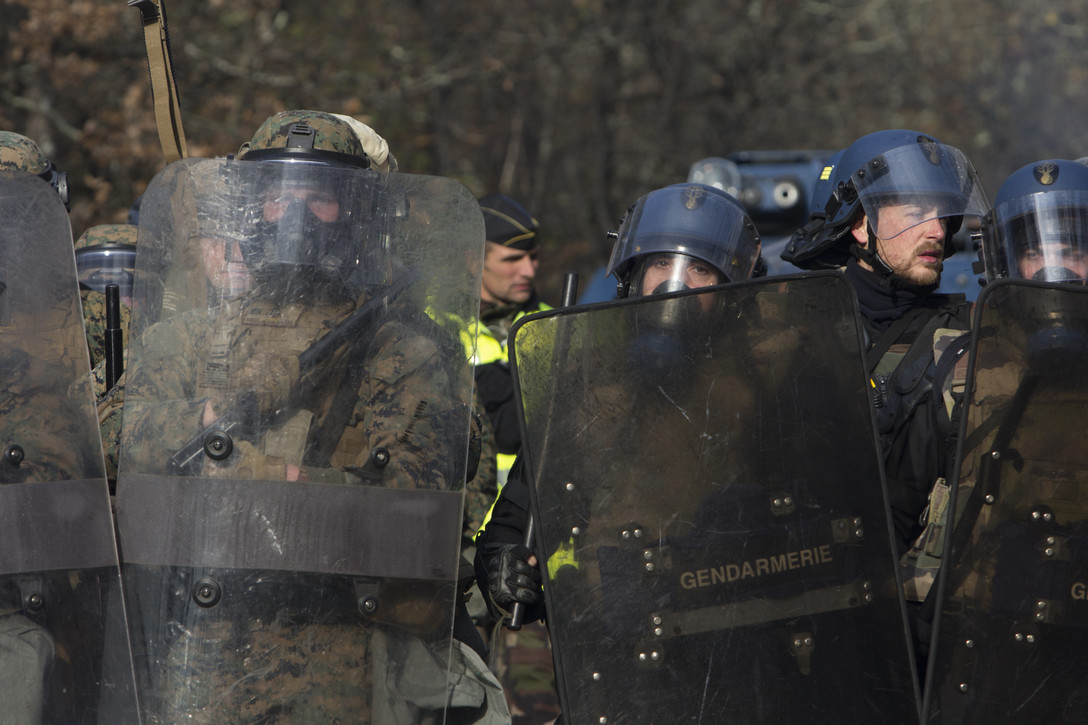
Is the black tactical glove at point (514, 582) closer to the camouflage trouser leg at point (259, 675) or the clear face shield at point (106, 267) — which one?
the camouflage trouser leg at point (259, 675)

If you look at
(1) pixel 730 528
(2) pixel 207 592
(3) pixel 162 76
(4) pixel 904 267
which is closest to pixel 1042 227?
(4) pixel 904 267

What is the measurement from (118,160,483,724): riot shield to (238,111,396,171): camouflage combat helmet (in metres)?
0.19

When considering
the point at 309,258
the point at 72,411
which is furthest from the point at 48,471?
the point at 309,258

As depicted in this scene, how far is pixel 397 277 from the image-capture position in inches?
98.7

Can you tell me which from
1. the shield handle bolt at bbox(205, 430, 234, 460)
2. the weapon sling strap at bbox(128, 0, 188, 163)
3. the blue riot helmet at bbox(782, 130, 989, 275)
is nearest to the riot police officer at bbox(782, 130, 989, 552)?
the blue riot helmet at bbox(782, 130, 989, 275)

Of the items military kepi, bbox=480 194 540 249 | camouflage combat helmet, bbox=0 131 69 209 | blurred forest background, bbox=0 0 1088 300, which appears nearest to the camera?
camouflage combat helmet, bbox=0 131 69 209

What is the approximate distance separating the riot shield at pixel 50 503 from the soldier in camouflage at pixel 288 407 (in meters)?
0.08

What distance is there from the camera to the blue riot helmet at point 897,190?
3146mm

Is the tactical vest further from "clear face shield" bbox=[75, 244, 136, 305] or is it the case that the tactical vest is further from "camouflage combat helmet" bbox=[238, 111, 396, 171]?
"clear face shield" bbox=[75, 244, 136, 305]

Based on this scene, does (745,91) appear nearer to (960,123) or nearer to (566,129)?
(566,129)

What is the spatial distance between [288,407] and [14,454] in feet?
1.77

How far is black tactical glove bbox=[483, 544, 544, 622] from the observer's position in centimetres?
268

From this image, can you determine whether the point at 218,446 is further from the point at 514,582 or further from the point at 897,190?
the point at 897,190

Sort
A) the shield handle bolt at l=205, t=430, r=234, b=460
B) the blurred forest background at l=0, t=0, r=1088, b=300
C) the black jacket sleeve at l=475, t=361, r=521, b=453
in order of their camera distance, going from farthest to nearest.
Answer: the blurred forest background at l=0, t=0, r=1088, b=300, the black jacket sleeve at l=475, t=361, r=521, b=453, the shield handle bolt at l=205, t=430, r=234, b=460
